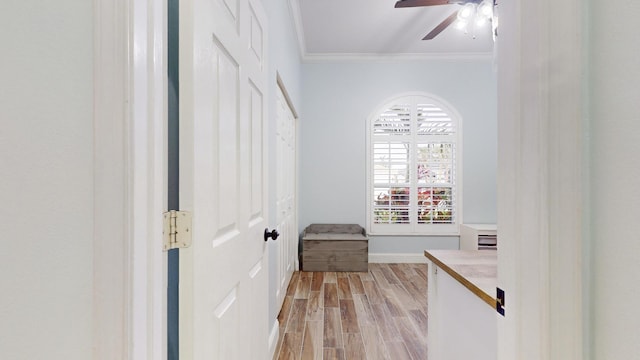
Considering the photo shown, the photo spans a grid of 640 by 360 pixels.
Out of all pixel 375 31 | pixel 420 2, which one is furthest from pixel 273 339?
pixel 375 31

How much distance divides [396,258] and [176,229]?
3.99 m

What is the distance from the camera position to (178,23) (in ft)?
2.45

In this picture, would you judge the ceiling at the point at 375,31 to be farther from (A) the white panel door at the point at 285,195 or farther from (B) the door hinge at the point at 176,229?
(B) the door hinge at the point at 176,229

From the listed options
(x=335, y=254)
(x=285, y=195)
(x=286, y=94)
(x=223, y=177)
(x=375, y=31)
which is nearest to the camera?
(x=223, y=177)

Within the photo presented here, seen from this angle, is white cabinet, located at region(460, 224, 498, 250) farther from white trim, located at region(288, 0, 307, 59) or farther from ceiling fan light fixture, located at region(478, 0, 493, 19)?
white trim, located at region(288, 0, 307, 59)

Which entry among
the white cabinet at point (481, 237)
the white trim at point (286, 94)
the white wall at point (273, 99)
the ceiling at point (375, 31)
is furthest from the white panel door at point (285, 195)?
the white cabinet at point (481, 237)

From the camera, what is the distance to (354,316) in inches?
102

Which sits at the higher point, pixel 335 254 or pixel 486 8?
pixel 486 8
